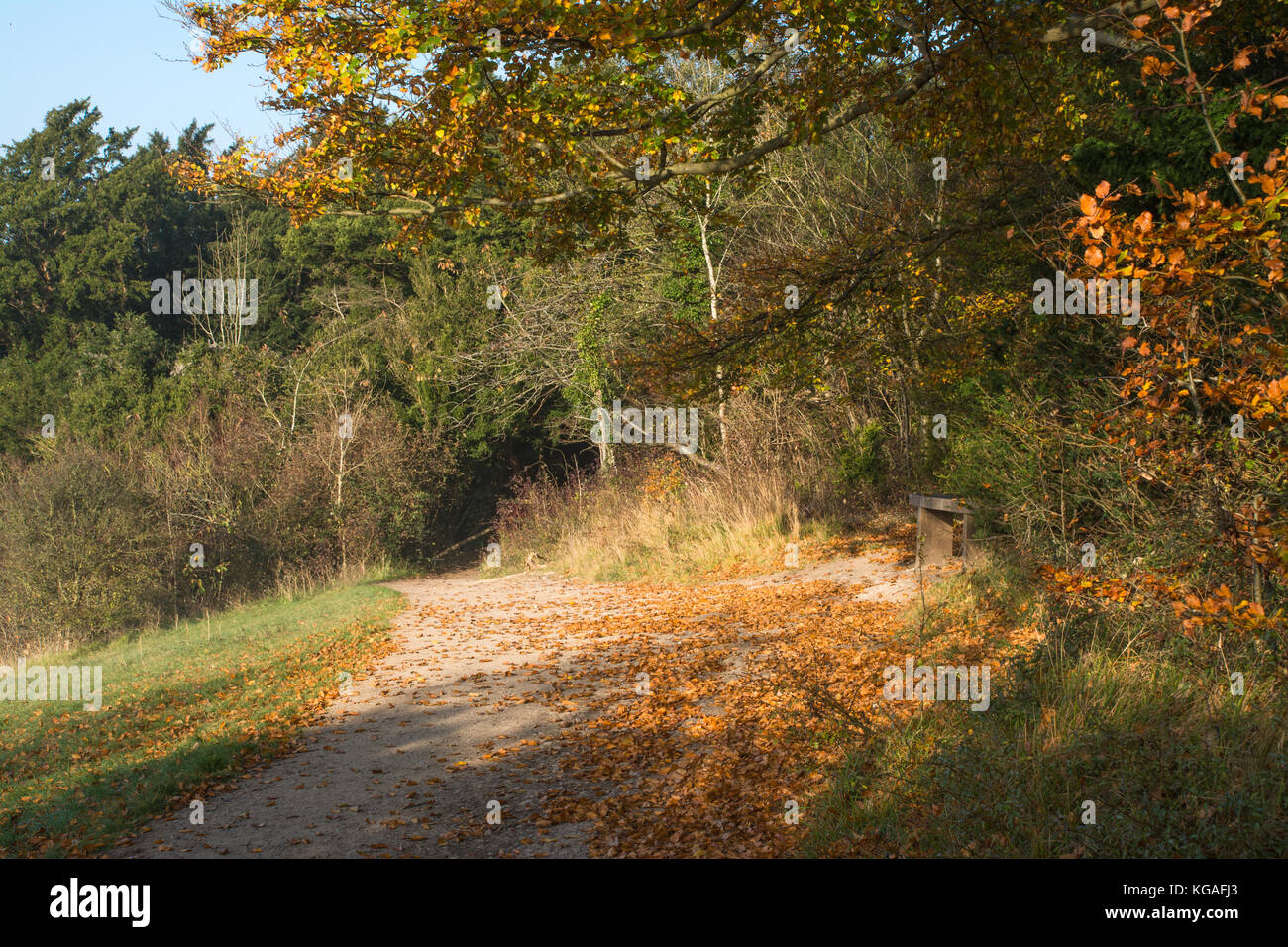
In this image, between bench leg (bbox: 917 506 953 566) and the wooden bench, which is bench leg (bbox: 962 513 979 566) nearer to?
the wooden bench

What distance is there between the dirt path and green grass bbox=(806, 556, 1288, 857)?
170cm

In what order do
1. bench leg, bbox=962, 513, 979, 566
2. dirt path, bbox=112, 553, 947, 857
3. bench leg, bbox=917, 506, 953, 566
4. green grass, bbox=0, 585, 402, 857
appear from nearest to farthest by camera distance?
dirt path, bbox=112, 553, 947, 857 < green grass, bbox=0, 585, 402, 857 < bench leg, bbox=962, 513, 979, 566 < bench leg, bbox=917, 506, 953, 566

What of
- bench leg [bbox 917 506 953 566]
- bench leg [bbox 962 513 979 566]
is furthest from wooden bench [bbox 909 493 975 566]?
bench leg [bbox 962 513 979 566]

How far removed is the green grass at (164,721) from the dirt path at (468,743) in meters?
0.31

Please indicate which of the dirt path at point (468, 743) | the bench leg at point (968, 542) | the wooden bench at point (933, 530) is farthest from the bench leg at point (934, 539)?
the bench leg at point (968, 542)

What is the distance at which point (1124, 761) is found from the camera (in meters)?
4.59

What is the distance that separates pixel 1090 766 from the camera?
15.3 ft

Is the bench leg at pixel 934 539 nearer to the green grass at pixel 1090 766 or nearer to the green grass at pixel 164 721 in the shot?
the green grass at pixel 1090 766

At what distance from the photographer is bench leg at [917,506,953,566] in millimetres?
12031

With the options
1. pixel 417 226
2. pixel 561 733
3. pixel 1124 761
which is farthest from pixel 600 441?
pixel 1124 761

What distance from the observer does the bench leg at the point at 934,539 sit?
12031mm

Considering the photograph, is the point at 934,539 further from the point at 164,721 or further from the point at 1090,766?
the point at 164,721

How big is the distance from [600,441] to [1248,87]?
1757cm
